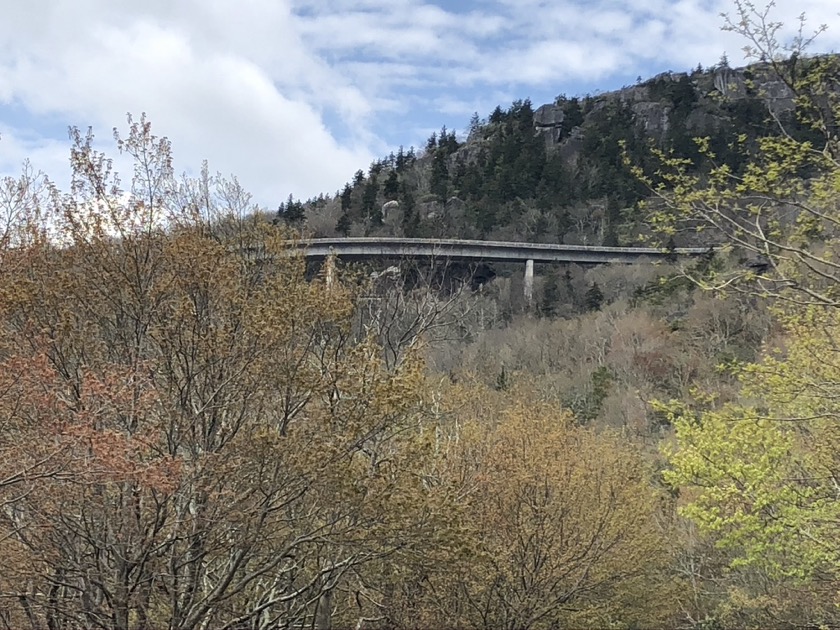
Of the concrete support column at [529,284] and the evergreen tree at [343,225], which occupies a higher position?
the evergreen tree at [343,225]

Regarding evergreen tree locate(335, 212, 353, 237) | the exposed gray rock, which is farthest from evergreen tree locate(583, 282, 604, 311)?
the exposed gray rock

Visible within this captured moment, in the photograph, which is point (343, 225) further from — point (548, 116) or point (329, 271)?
point (329, 271)

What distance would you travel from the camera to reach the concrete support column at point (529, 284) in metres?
60.9

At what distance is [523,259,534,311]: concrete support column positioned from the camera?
60906 mm

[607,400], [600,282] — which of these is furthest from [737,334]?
[600,282]

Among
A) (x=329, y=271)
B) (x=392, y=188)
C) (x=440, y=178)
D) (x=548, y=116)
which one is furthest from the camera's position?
(x=548, y=116)

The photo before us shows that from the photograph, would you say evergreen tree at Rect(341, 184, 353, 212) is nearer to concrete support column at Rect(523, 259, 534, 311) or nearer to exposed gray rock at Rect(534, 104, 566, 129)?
concrete support column at Rect(523, 259, 534, 311)

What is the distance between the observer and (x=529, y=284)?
63.2m

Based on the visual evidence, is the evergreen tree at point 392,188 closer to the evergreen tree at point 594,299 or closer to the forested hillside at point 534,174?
the forested hillside at point 534,174

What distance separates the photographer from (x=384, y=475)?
9.88 m

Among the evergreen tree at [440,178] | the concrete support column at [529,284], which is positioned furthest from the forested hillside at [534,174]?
the concrete support column at [529,284]

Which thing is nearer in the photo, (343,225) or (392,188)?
(343,225)

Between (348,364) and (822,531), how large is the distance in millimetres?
7745

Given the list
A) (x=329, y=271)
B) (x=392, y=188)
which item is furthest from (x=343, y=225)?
(x=329, y=271)
